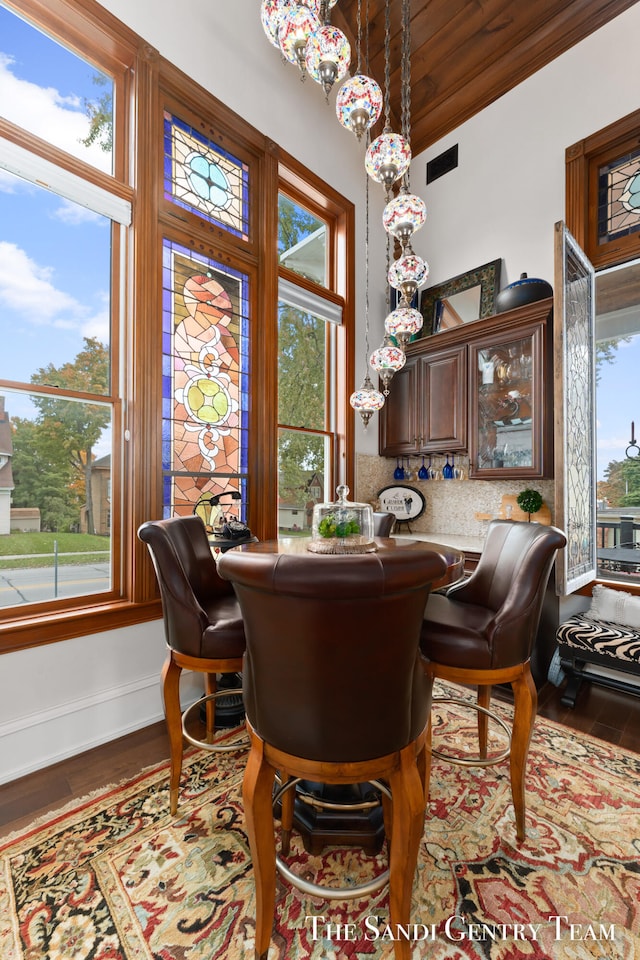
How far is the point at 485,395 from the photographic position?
3.29 meters

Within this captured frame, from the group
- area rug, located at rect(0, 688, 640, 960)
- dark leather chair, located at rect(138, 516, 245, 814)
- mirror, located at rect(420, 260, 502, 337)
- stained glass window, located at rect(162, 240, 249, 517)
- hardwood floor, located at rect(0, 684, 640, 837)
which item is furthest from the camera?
mirror, located at rect(420, 260, 502, 337)

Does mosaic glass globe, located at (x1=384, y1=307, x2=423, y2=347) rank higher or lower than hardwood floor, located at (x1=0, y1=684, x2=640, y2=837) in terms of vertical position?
higher

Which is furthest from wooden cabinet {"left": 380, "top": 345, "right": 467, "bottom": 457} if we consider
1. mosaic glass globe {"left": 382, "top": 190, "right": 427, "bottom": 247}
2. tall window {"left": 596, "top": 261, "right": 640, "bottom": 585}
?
mosaic glass globe {"left": 382, "top": 190, "right": 427, "bottom": 247}

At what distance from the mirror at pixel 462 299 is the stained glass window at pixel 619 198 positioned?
Result: 750 millimetres

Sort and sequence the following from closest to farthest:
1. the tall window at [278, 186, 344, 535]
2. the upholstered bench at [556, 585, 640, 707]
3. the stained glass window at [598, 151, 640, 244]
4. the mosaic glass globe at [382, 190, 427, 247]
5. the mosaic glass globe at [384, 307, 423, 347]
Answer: the mosaic glass globe at [382, 190, 427, 247], the mosaic glass globe at [384, 307, 423, 347], the upholstered bench at [556, 585, 640, 707], the stained glass window at [598, 151, 640, 244], the tall window at [278, 186, 344, 535]

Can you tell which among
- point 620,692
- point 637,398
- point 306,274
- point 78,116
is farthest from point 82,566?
point 637,398

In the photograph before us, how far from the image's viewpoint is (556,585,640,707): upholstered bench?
236 centimetres

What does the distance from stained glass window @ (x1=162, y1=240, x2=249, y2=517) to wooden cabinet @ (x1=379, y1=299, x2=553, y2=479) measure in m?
1.58

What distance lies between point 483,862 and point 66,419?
8.43ft

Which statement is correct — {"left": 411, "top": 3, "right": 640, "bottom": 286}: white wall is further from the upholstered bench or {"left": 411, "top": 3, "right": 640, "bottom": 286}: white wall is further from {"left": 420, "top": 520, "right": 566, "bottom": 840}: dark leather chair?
{"left": 420, "top": 520, "right": 566, "bottom": 840}: dark leather chair

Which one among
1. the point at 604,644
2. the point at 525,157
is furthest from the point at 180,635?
the point at 525,157

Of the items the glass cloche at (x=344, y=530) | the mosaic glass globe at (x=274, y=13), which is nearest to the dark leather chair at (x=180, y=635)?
the glass cloche at (x=344, y=530)

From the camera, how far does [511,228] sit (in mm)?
3486

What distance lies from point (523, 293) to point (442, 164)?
6.22ft
